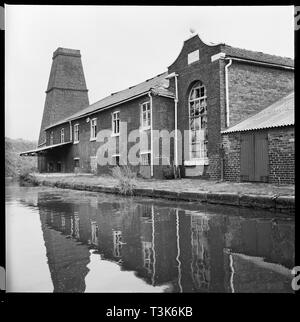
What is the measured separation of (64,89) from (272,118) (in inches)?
1172

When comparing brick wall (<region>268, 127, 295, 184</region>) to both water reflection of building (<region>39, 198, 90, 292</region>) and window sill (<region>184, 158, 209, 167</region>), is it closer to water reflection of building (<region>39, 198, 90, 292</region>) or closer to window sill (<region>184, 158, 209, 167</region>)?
window sill (<region>184, 158, 209, 167</region>)

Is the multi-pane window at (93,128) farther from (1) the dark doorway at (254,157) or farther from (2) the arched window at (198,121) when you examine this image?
(1) the dark doorway at (254,157)

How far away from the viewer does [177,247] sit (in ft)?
14.6

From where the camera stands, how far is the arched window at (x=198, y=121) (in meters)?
15.5

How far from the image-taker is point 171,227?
19.2 feet

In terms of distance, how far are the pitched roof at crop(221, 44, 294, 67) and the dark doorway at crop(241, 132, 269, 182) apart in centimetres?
404

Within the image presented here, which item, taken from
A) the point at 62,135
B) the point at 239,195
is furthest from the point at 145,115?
the point at 62,135

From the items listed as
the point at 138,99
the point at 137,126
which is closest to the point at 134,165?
the point at 137,126

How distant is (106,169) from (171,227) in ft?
56.6

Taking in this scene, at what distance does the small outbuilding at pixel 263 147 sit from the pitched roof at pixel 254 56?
2302 millimetres

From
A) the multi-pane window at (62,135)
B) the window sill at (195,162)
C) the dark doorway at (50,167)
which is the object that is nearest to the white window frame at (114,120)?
the window sill at (195,162)

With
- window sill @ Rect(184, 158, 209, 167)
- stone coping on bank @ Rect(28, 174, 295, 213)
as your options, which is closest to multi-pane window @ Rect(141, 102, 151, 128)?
window sill @ Rect(184, 158, 209, 167)

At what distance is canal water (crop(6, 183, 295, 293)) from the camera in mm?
3045

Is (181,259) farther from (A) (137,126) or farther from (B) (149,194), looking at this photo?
(A) (137,126)
